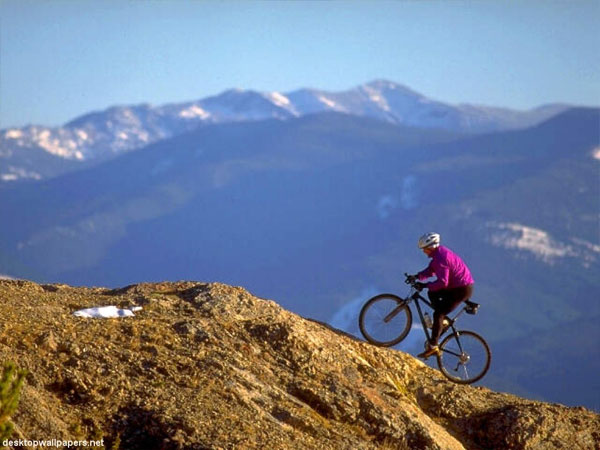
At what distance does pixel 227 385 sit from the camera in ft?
55.1

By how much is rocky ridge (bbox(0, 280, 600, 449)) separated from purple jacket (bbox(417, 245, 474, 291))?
2.09 metres

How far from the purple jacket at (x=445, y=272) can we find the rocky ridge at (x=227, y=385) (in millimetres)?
2091

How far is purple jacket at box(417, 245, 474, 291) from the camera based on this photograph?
20.6 metres

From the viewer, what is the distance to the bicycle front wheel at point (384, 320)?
22062mm

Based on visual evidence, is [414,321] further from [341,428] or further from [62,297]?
[62,297]

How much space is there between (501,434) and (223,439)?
6793mm

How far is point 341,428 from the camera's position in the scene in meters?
17.0

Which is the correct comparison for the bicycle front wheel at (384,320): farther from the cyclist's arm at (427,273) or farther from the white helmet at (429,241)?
the white helmet at (429,241)

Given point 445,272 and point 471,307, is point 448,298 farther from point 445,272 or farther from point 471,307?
point 445,272

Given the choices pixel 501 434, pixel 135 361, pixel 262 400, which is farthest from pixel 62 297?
pixel 501 434

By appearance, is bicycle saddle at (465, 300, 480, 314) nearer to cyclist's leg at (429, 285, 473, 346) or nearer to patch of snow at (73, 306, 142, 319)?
cyclist's leg at (429, 285, 473, 346)

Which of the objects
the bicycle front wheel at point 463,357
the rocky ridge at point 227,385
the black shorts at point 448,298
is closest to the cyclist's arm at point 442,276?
the black shorts at point 448,298

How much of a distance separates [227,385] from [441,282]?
6.14m

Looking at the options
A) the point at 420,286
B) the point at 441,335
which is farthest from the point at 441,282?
the point at 441,335
